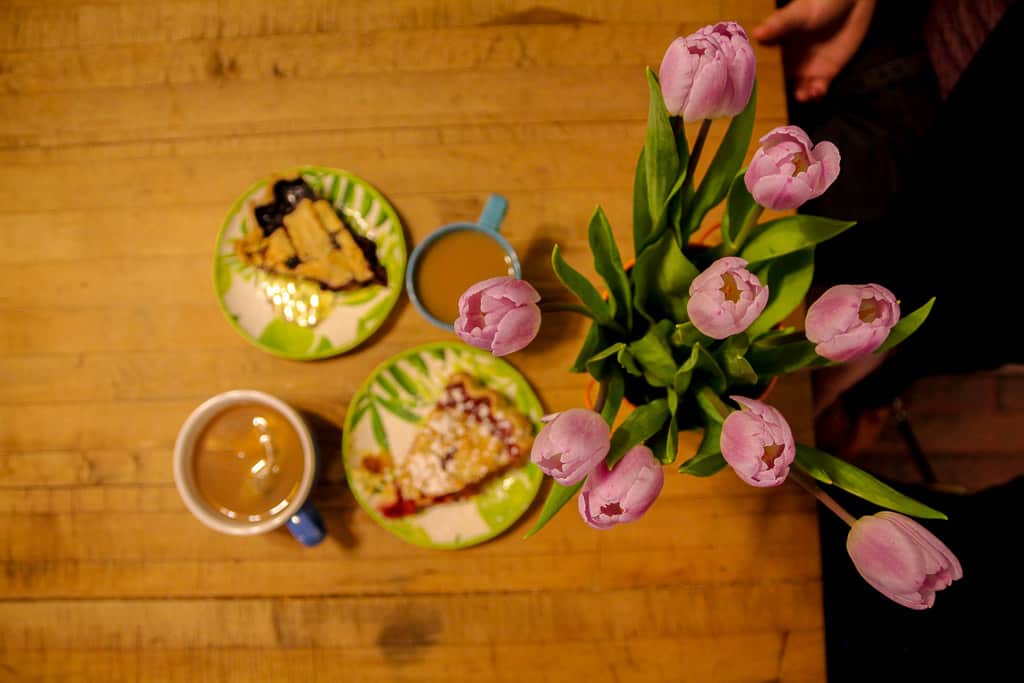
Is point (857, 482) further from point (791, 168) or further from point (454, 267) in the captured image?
point (454, 267)

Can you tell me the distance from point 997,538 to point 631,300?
25.9 inches

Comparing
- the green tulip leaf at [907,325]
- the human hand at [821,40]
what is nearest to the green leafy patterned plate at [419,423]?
the green tulip leaf at [907,325]

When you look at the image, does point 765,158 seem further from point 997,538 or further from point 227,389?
point 997,538

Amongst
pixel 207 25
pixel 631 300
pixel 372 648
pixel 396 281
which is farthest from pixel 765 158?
pixel 207 25

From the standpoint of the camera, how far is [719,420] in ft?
1.53

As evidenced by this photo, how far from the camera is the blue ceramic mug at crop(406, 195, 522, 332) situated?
0.71 m

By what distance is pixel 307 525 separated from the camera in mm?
665

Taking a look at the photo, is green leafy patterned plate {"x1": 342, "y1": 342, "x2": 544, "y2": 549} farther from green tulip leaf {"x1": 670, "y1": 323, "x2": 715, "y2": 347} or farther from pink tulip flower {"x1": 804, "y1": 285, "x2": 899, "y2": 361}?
pink tulip flower {"x1": 804, "y1": 285, "x2": 899, "y2": 361}

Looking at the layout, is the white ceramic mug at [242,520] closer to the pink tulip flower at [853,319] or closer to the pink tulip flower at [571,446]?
the pink tulip flower at [571,446]

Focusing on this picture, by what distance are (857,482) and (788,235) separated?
17 centimetres

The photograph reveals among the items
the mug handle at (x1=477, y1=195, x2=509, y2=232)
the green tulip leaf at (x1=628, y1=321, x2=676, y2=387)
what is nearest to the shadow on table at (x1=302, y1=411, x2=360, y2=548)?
the mug handle at (x1=477, y1=195, x2=509, y2=232)

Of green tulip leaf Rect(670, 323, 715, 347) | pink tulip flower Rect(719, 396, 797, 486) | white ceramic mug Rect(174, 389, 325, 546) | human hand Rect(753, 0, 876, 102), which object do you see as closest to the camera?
pink tulip flower Rect(719, 396, 797, 486)

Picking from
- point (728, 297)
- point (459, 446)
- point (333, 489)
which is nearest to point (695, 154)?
point (728, 297)

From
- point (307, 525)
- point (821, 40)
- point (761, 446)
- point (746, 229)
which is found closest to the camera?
point (761, 446)
